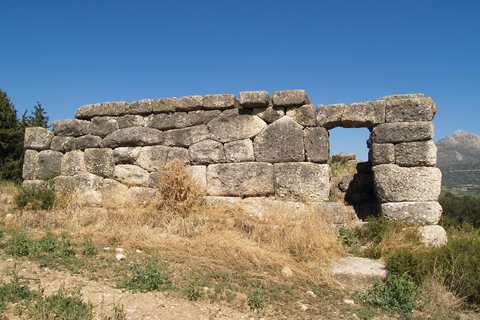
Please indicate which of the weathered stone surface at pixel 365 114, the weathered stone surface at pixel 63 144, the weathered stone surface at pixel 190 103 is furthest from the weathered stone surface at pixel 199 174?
the weathered stone surface at pixel 63 144

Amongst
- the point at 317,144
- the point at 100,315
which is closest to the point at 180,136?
the point at 317,144

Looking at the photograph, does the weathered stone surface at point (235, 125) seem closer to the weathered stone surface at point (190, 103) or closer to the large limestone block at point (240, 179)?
the weathered stone surface at point (190, 103)

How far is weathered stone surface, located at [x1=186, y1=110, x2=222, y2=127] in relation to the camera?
6715 millimetres

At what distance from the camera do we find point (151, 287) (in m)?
3.63

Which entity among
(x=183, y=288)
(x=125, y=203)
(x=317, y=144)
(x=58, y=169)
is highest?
(x=317, y=144)

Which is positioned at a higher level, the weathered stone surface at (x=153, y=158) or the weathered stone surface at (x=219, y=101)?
the weathered stone surface at (x=219, y=101)

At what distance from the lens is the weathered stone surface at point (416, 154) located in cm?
561

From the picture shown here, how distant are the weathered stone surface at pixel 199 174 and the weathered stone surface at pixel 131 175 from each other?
3.29 feet

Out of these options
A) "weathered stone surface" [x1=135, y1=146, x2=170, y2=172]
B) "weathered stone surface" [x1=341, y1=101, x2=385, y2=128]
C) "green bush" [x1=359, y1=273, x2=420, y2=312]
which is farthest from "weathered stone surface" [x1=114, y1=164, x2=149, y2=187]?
"green bush" [x1=359, y1=273, x2=420, y2=312]

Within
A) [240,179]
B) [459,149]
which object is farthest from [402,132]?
Answer: [459,149]

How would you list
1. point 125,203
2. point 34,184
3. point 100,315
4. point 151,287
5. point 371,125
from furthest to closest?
point 34,184 < point 125,203 < point 371,125 < point 151,287 < point 100,315

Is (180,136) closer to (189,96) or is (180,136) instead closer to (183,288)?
(189,96)

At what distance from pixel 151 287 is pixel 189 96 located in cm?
414

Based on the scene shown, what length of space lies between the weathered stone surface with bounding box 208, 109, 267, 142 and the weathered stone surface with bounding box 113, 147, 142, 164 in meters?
1.68
